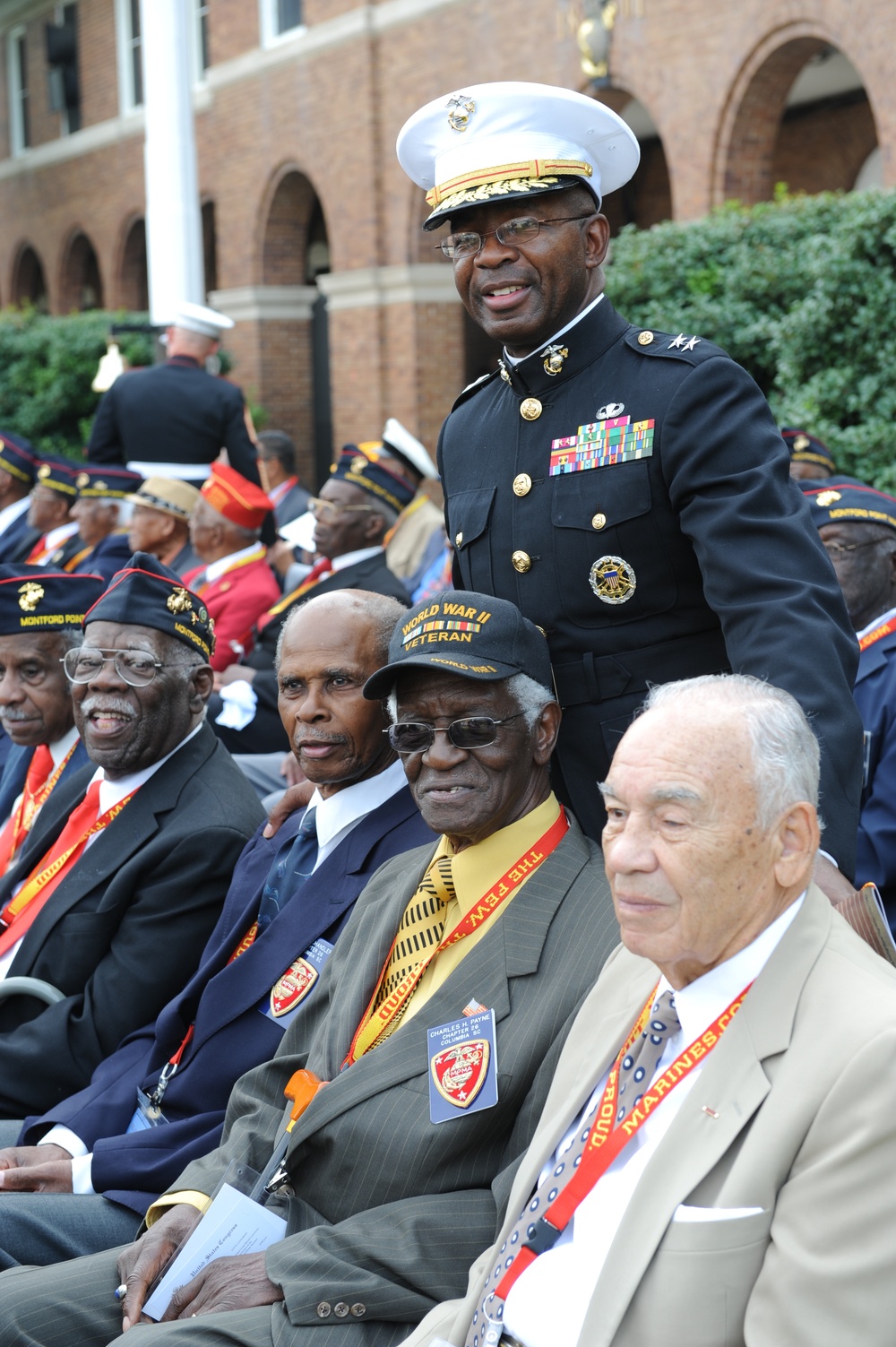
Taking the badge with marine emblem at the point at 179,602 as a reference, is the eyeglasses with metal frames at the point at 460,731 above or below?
below

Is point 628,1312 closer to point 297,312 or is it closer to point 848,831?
point 848,831

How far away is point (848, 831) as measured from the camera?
7.16ft

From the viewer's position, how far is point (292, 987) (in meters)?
3.17

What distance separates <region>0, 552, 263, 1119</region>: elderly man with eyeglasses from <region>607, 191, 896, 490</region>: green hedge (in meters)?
4.66

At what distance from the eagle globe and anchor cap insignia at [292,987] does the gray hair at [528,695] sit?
0.79 metres

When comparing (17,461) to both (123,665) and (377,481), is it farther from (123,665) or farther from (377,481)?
(123,665)

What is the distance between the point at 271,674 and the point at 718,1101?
4.09 meters

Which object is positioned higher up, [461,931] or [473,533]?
[473,533]

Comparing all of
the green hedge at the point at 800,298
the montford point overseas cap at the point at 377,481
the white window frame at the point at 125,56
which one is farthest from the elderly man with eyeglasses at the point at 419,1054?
the white window frame at the point at 125,56

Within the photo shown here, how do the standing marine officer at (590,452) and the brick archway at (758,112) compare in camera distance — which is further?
the brick archway at (758,112)

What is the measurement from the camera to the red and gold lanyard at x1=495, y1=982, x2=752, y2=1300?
1955 millimetres

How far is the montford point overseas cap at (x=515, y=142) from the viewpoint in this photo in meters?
2.57

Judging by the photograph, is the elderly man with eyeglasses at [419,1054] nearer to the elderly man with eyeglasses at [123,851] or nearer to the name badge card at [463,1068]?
the name badge card at [463,1068]

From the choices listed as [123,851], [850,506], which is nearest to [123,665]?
[123,851]
